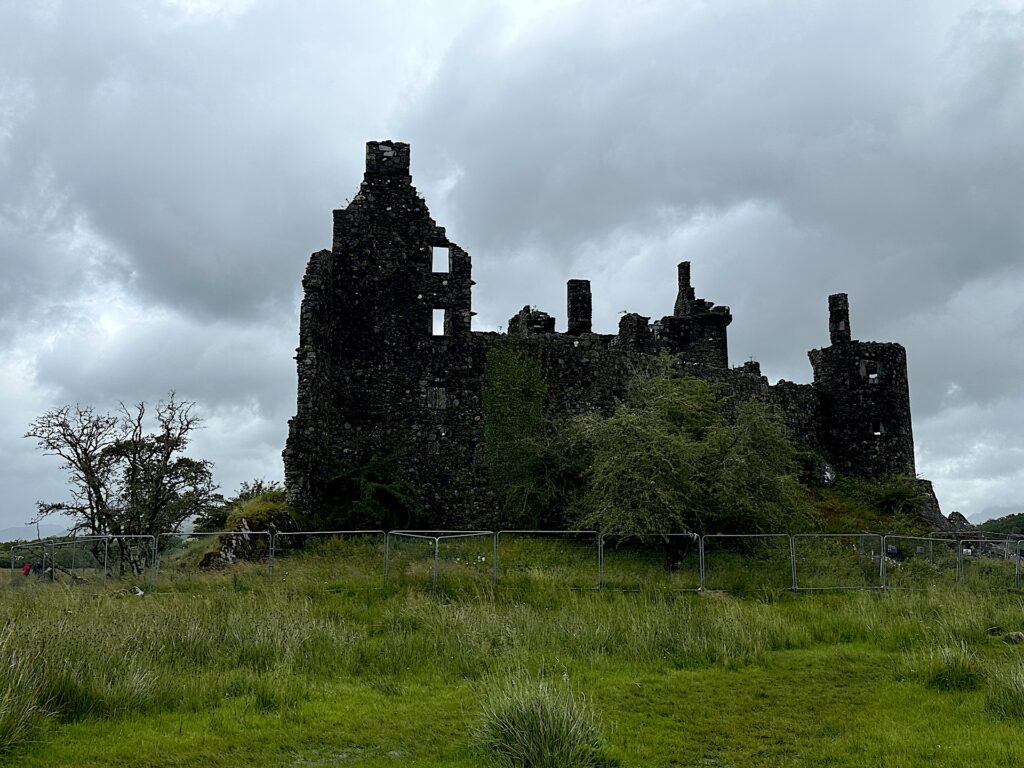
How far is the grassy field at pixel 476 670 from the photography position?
8.97 metres

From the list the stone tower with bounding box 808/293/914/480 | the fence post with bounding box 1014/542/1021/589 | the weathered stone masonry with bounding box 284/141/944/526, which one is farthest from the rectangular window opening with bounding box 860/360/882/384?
the fence post with bounding box 1014/542/1021/589

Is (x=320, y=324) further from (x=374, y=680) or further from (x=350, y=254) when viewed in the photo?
(x=374, y=680)

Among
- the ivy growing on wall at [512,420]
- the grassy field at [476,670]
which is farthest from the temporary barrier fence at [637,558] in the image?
the ivy growing on wall at [512,420]

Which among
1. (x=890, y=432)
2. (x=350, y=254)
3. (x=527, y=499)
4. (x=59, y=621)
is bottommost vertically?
(x=59, y=621)

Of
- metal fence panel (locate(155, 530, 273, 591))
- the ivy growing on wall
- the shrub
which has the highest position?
the ivy growing on wall

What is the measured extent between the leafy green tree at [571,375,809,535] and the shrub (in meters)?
12.3

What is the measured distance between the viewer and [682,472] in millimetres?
22531

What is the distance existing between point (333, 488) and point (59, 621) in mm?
13525

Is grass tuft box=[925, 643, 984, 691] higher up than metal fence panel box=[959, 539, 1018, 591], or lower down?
lower down

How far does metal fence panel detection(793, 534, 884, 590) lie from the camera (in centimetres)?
1986

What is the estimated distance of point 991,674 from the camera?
11.0m

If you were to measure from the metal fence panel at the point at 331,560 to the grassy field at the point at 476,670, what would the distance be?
141 mm

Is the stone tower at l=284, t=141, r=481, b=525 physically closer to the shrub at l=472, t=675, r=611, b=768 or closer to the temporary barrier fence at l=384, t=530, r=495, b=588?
the temporary barrier fence at l=384, t=530, r=495, b=588

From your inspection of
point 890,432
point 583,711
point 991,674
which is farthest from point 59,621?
point 890,432
